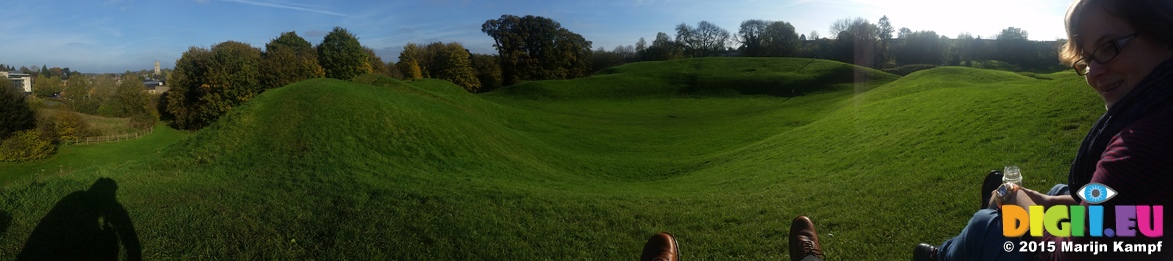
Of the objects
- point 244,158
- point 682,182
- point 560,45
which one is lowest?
point 682,182

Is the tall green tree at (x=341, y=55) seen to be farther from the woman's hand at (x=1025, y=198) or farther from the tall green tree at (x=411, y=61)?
the woman's hand at (x=1025, y=198)

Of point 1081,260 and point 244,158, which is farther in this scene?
point 244,158

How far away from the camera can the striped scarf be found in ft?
6.83

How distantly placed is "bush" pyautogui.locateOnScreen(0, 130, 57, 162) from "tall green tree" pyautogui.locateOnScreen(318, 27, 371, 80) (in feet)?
91.4

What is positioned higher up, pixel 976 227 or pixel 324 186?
pixel 976 227

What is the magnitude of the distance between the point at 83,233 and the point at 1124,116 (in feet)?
33.8

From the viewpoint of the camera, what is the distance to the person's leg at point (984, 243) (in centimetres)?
290

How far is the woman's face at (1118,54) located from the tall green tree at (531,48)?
243 ft

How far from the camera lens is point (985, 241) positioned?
10.1 feet

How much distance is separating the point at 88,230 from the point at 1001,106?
20.0 metres

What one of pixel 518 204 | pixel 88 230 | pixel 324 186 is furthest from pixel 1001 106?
pixel 88 230

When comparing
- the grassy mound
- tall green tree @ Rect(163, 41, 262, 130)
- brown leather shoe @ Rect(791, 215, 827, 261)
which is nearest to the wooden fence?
tall green tree @ Rect(163, 41, 262, 130)

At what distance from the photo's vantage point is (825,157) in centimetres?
1565

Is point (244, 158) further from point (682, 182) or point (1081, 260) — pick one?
point (1081, 260)
